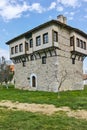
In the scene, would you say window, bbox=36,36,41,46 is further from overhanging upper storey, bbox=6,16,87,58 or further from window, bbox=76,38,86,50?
window, bbox=76,38,86,50

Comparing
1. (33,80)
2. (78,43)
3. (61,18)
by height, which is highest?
(61,18)

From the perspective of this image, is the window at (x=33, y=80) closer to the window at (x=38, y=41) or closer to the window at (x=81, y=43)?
the window at (x=38, y=41)

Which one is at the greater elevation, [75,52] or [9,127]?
[75,52]

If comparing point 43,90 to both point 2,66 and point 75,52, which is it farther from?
point 2,66

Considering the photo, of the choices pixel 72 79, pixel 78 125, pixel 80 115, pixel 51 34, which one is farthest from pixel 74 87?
pixel 78 125

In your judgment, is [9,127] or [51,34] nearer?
[9,127]

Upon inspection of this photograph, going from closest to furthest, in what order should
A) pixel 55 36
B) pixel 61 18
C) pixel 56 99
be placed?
pixel 56 99, pixel 55 36, pixel 61 18

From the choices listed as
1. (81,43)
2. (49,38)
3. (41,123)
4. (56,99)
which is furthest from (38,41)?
(41,123)

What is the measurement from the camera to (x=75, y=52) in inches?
1160

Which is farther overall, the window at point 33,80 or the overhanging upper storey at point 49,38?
the window at point 33,80

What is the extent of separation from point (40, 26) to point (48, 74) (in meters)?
6.17

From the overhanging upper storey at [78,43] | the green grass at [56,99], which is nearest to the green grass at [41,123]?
the green grass at [56,99]

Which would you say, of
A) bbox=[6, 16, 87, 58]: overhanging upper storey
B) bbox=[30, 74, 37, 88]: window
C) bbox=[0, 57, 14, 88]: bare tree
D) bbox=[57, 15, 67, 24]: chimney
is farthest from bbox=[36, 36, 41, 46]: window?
bbox=[0, 57, 14, 88]: bare tree

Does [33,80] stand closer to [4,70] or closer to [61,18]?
[61,18]
